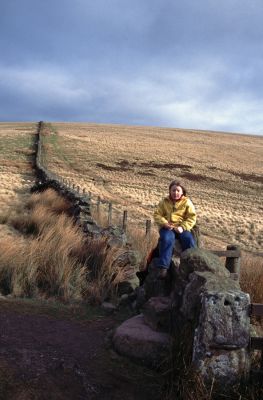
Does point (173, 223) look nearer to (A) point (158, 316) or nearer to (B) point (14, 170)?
(A) point (158, 316)

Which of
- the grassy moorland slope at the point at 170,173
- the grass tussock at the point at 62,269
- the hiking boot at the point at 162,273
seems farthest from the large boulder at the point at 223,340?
the grassy moorland slope at the point at 170,173

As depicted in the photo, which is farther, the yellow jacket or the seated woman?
the yellow jacket

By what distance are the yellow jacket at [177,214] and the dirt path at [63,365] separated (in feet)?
5.49

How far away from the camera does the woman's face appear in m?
6.72

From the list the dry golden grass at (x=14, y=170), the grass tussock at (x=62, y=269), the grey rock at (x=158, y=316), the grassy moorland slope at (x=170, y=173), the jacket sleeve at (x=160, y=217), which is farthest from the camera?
the grassy moorland slope at (x=170, y=173)

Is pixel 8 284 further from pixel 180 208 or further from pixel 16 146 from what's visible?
pixel 16 146

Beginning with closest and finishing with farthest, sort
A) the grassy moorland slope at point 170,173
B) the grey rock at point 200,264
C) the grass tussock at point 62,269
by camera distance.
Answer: the grey rock at point 200,264
the grass tussock at point 62,269
the grassy moorland slope at point 170,173

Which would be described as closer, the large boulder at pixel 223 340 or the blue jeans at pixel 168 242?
the large boulder at pixel 223 340

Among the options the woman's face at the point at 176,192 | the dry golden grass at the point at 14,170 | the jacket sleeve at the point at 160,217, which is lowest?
the dry golden grass at the point at 14,170

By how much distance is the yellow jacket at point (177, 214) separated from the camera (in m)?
6.73

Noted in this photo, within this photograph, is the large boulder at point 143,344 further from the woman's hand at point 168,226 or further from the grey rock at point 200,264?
the woman's hand at point 168,226

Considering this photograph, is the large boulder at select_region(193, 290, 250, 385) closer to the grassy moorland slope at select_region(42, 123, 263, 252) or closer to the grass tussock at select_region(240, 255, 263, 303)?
the grass tussock at select_region(240, 255, 263, 303)

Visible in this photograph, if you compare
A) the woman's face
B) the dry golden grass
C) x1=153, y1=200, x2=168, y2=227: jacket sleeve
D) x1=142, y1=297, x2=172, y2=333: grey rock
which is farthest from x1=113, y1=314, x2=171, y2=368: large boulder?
the dry golden grass

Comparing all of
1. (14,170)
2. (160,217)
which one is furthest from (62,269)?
(14,170)
